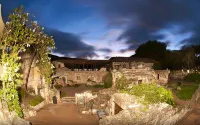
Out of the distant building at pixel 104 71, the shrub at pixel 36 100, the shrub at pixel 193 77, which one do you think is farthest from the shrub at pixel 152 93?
the shrub at pixel 193 77

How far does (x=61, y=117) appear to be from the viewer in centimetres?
2525

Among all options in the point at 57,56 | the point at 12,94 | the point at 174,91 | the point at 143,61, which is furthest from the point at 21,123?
the point at 57,56

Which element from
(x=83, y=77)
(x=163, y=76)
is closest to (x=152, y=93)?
(x=163, y=76)

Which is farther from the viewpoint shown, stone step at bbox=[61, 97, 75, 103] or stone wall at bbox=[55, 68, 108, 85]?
stone wall at bbox=[55, 68, 108, 85]

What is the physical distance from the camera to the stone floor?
23219 mm

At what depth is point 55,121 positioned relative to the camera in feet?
77.0

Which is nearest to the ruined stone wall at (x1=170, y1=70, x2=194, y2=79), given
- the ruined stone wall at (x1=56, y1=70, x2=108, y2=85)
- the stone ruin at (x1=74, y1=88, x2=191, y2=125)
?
the ruined stone wall at (x1=56, y1=70, x2=108, y2=85)

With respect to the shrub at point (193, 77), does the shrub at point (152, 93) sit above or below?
below

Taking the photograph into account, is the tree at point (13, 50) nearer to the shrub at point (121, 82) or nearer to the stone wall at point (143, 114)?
the stone wall at point (143, 114)

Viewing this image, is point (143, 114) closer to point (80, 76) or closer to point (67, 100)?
point (67, 100)

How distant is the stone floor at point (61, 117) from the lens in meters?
23.2

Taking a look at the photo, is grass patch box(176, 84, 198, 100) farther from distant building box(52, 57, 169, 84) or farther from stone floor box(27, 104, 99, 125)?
stone floor box(27, 104, 99, 125)

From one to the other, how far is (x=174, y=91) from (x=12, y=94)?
2259cm

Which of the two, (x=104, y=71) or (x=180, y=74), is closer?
(x=104, y=71)
